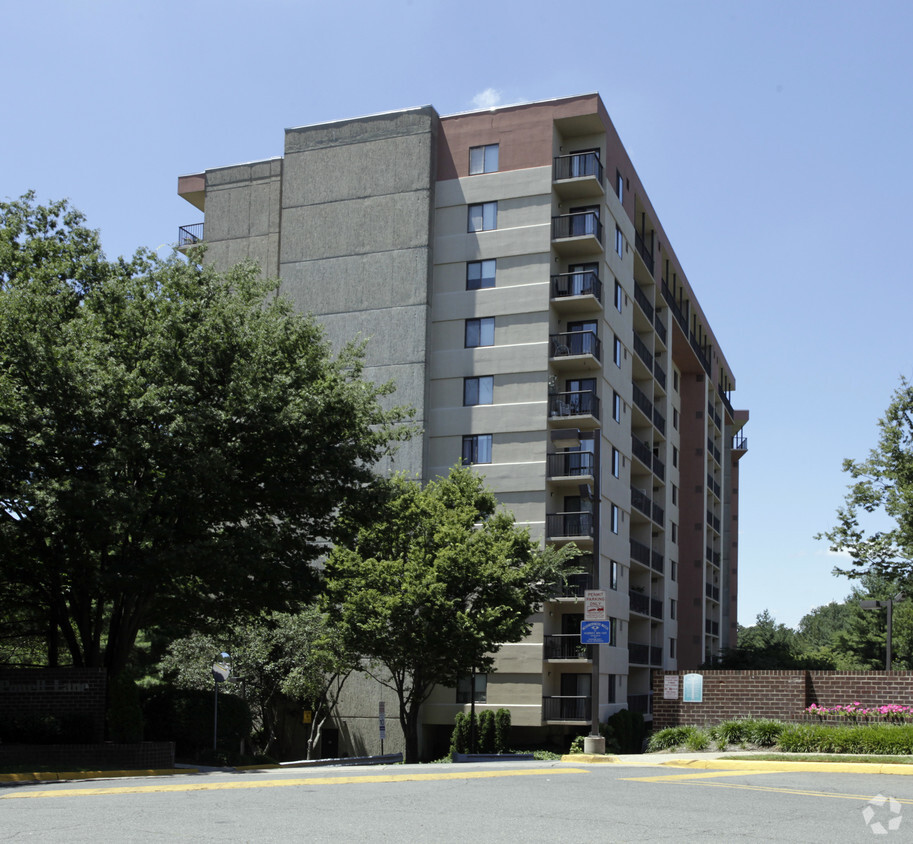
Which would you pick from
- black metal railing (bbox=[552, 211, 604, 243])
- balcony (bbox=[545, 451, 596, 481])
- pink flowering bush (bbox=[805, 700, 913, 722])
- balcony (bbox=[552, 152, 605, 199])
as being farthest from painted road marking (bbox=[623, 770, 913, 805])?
balcony (bbox=[552, 152, 605, 199])

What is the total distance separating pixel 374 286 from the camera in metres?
50.5

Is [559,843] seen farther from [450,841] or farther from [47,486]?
[47,486]

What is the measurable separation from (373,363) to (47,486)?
26.8m

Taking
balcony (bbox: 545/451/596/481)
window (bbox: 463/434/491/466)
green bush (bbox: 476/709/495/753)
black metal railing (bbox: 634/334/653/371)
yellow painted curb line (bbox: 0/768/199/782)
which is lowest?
green bush (bbox: 476/709/495/753)

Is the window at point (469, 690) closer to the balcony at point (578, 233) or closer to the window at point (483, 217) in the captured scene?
the balcony at point (578, 233)

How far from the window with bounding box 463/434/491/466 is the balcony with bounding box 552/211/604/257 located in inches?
374

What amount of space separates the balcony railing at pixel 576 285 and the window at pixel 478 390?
16.0 feet

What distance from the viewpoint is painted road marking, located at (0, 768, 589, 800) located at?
51.2 ft

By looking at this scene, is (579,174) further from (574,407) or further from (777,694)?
(777,694)

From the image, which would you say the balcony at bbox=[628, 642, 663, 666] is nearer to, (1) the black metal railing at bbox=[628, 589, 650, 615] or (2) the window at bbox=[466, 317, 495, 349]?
(1) the black metal railing at bbox=[628, 589, 650, 615]

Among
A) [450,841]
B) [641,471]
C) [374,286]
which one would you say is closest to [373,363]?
[374,286]

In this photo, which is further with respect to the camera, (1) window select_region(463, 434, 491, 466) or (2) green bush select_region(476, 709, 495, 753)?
(1) window select_region(463, 434, 491, 466)

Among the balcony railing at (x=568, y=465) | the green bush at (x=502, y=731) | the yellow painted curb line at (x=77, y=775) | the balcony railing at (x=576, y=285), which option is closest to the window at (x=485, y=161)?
the balcony railing at (x=576, y=285)

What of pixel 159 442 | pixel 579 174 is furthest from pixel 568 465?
pixel 159 442
